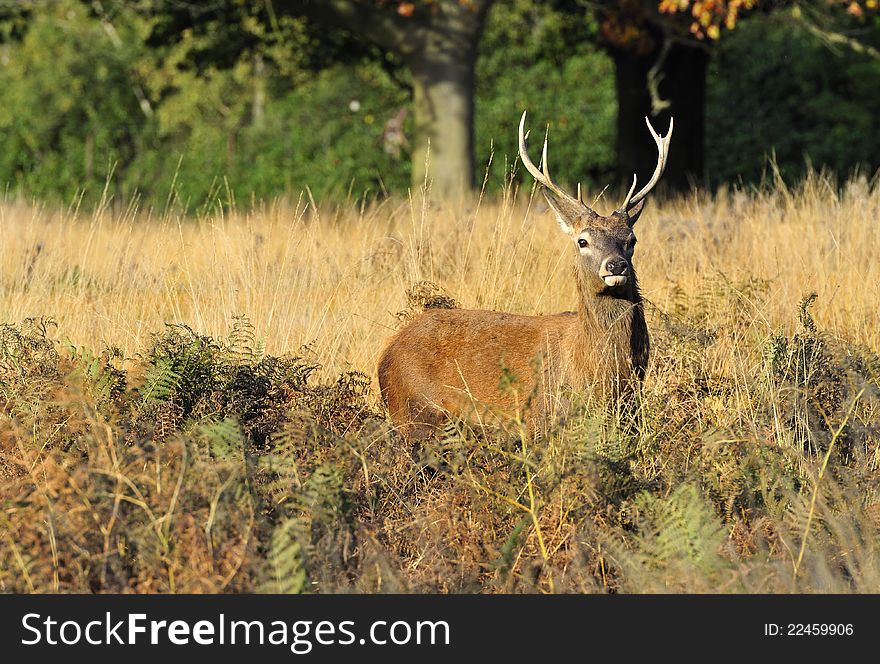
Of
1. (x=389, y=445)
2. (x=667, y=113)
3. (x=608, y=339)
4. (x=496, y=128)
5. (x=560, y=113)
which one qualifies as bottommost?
(x=496, y=128)

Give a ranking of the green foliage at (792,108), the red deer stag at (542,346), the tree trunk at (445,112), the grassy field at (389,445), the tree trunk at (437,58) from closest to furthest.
→ the grassy field at (389,445), the red deer stag at (542,346), the tree trunk at (437,58), the tree trunk at (445,112), the green foliage at (792,108)

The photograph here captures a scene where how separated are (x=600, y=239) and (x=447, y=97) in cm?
891

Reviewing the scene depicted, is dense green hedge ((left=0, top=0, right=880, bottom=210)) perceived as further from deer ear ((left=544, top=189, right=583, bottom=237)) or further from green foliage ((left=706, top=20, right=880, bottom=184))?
deer ear ((left=544, top=189, right=583, bottom=237))

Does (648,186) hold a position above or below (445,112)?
above

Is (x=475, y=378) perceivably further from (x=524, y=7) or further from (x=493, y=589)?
(x=524, y=7)

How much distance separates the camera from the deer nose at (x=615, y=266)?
552cm

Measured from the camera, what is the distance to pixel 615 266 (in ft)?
18.1

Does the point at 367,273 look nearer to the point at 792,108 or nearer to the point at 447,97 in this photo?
the point at 447,97

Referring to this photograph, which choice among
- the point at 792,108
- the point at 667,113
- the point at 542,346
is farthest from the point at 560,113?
the point at 542,346

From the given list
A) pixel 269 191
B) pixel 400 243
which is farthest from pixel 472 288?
pixel 269 191

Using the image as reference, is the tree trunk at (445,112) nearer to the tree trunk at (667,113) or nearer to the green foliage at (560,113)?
the tree trunk at (667,113)

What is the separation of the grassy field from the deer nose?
0.62 m

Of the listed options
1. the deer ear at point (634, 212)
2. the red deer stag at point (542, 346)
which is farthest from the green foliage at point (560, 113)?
the red deer stag at point (542, 346)

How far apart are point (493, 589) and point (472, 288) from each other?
3224 millimetres
